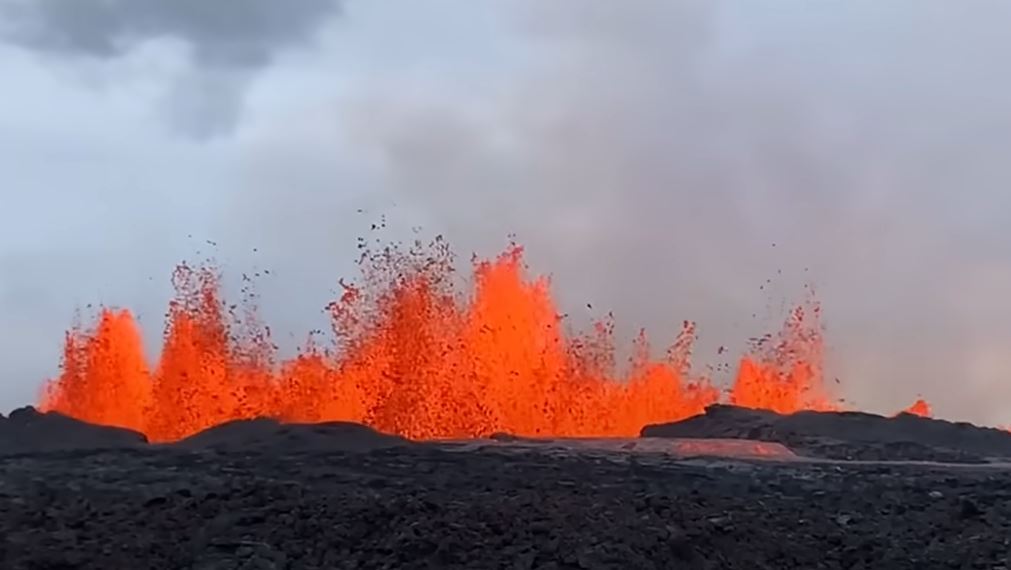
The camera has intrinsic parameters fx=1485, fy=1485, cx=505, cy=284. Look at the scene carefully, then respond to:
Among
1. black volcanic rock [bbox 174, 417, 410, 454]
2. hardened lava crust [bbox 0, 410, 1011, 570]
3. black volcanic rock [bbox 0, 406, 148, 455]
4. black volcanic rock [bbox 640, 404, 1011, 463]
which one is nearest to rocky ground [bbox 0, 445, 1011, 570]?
hardened lava crust [bbox 0, 410, 1011, 570]

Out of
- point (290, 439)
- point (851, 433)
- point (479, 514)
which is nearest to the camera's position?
point (479, 514)

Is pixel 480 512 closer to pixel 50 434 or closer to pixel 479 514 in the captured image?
pixel 479 514

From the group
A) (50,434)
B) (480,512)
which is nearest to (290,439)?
(50,434)

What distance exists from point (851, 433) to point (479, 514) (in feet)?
60.7

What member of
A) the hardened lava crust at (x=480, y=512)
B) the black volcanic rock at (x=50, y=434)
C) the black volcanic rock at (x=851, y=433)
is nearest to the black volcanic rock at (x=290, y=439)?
the hardened lava crust at (x=480, y=512)

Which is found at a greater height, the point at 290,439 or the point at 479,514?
the point at 290,439

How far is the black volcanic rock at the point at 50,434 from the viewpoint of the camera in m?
26.1

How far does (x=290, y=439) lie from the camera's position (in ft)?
76.0

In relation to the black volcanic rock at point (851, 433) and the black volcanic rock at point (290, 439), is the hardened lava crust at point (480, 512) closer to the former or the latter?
the black volcanic rock at point (290, 439)

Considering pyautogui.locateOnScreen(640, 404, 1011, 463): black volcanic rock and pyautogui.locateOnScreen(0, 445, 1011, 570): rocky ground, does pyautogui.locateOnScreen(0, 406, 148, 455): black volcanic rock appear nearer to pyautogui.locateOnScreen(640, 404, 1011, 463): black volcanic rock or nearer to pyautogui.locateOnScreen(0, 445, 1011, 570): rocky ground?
pyautogui.locateOnScreen(0, 445, 1011, 570): rocky ground

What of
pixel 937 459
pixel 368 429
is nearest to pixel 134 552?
pixel 368 429

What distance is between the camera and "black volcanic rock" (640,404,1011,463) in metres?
31.2

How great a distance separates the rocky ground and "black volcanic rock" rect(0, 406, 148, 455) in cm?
576

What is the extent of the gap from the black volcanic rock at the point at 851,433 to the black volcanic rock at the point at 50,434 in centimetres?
1107
